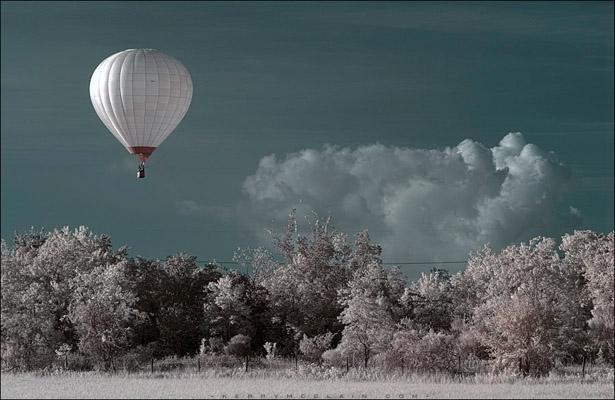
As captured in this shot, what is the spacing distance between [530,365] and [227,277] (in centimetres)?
1943

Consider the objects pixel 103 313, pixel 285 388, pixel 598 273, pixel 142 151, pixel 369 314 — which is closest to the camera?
pixel 285 388

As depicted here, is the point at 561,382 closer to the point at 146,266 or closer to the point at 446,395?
the point at 446,395

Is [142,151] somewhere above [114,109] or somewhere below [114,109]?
below

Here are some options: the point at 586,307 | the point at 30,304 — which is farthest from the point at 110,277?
the point at 586,307

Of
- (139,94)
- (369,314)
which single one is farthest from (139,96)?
(369,314)

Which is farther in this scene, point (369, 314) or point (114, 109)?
point (114, 109)

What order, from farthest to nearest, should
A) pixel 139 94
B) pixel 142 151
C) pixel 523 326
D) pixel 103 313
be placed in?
pixel 142 151 < pixel 139 94 < pixel 103 313 < pixel 523 326

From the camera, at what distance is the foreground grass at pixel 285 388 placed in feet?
105

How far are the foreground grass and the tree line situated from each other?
4672 mm

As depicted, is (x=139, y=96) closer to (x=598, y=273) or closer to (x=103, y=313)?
(x=103, y=313)

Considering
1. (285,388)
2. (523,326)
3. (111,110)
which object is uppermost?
(111,110)

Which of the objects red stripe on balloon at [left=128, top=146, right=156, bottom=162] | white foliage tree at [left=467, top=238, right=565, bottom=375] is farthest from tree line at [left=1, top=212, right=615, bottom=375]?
red stripe on balloon at [left=128, top=146, right=156, bottom=162]

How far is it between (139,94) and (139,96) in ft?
0.34

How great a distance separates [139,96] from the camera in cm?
5009
